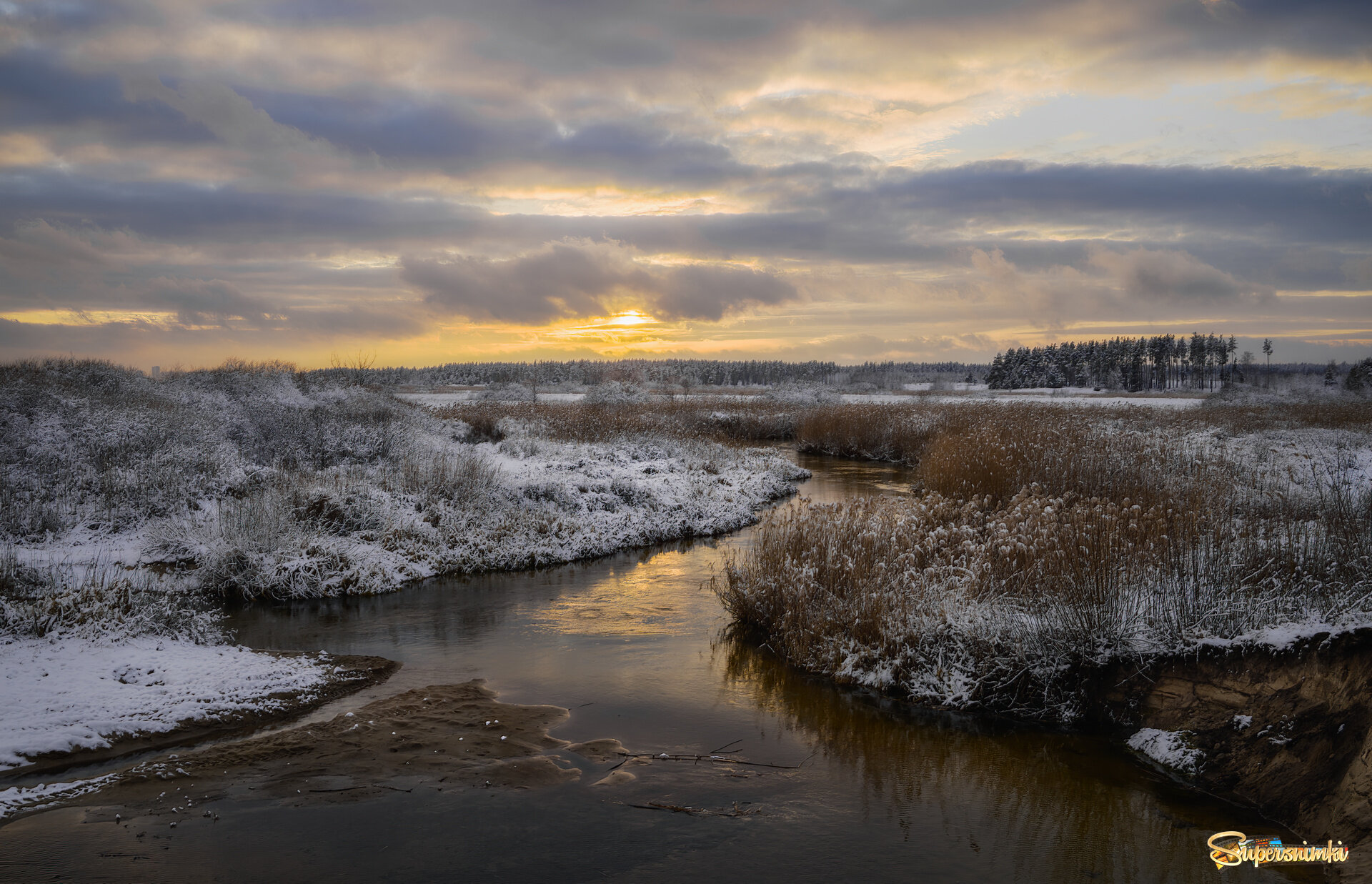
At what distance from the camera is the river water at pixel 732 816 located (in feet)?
18.2

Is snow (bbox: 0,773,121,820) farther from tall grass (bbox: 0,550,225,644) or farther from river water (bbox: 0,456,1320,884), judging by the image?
tall grass (bbox: 0,550,225,644)

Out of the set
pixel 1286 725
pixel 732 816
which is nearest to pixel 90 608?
pixel 732 816

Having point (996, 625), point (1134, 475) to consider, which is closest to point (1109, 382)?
point (1134, 475)

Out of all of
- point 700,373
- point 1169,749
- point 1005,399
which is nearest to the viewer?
point 1169,749

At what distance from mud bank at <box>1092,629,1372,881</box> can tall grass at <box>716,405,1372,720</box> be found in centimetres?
37

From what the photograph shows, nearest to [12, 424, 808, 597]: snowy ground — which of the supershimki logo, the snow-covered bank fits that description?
the snow-covered bank

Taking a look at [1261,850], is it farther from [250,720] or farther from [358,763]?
[250,720]

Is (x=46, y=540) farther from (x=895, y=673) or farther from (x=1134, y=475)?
(x=1134, y=475)

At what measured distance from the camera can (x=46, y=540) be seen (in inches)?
557

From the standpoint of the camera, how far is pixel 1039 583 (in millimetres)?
8828

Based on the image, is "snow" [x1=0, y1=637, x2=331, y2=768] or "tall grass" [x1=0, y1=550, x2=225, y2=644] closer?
"snow" [x1=0, y1=637, x2=331, y2=768]

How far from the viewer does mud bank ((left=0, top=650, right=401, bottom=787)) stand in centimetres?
694

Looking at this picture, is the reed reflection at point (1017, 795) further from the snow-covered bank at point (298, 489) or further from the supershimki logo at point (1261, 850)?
the snow-covered bank at point (298, 489)

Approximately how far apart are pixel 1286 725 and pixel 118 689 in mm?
11520
